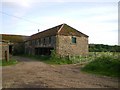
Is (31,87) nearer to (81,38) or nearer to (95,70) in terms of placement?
(95,70)

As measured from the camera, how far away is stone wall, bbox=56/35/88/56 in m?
33.8

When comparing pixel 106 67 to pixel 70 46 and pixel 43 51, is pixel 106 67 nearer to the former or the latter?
pixel 70 46

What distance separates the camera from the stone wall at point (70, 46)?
33781 millimetres

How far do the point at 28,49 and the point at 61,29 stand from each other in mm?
17859

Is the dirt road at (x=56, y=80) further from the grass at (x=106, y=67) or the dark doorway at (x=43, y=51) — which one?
the dark doorway at (x=43, y=51)

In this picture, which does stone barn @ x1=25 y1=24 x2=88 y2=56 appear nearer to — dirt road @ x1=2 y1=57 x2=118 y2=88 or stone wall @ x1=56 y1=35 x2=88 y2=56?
stone wall @ x1=56 y1=35 x2=88 y2=56

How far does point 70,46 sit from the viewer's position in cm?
3512

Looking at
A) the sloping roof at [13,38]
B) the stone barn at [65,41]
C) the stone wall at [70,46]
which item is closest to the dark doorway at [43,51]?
the stone barn at [65,41]

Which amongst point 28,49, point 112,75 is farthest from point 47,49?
point 112,75

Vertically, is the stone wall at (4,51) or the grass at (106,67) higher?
the stone wall at (4,51)

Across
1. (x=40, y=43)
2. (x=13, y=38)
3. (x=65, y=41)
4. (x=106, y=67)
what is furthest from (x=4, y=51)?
(x=13, y=38)

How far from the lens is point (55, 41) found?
3372 centimetres

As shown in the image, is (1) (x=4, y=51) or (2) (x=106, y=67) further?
(1) (x=4, y=51)

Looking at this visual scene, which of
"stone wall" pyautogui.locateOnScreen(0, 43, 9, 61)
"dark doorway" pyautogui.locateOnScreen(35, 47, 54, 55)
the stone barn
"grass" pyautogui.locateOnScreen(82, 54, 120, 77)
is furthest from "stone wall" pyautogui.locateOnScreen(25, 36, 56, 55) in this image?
"grass" pyautogui.locateOnScreen(82, 54, 120, 77)
